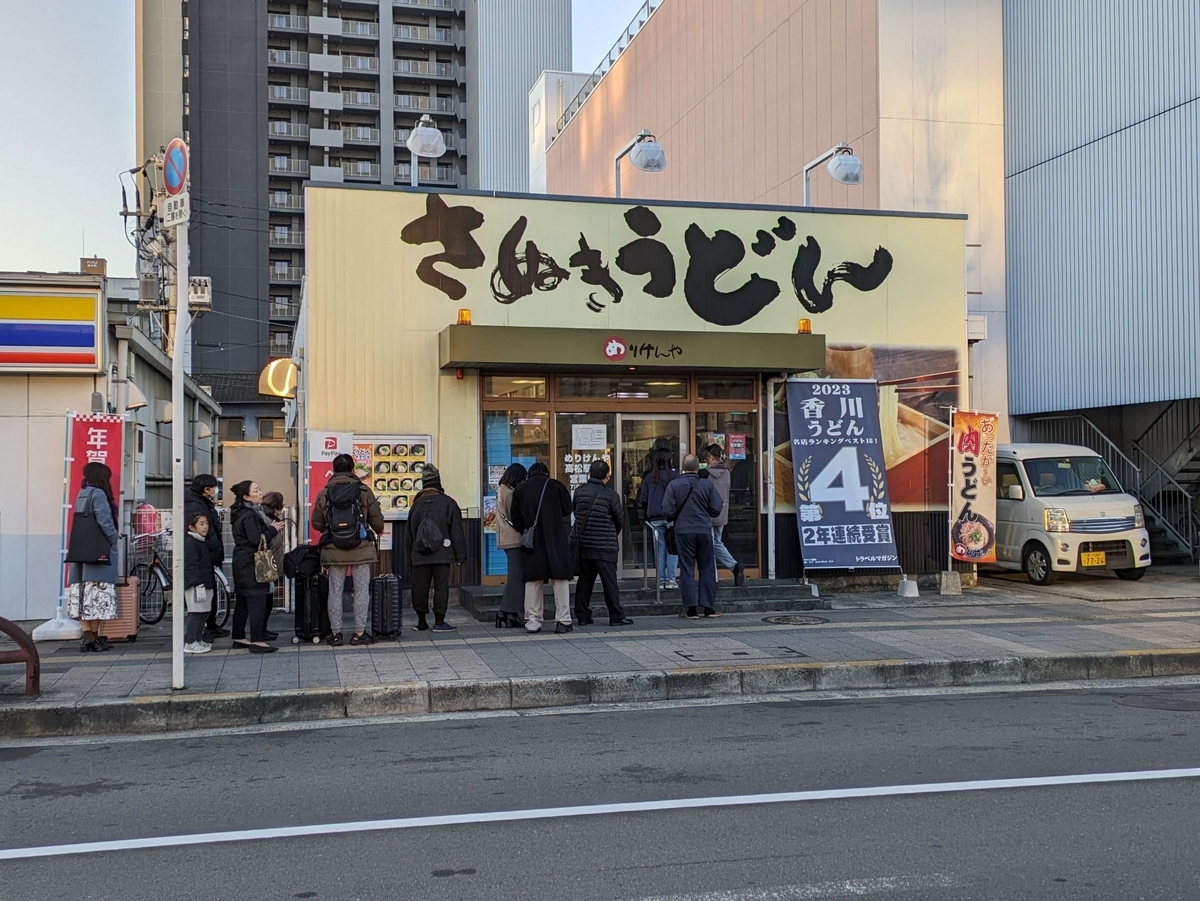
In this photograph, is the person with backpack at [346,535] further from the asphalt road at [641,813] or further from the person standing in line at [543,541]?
the asphalt road at [641,813]

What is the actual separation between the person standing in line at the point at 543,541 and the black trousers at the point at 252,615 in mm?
2633

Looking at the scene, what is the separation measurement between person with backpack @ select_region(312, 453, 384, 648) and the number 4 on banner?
6263mm

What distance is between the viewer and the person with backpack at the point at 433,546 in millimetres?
11016

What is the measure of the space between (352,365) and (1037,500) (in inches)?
388

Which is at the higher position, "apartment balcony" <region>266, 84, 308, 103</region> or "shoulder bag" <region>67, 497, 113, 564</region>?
"apartment balcony" <region>266, 84, 308, 103</region>

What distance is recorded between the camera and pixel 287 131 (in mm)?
62812

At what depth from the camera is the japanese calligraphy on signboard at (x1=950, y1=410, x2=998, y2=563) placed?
46.8 ft

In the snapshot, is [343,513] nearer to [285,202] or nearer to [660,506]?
[660,506]

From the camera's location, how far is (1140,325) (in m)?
18.5

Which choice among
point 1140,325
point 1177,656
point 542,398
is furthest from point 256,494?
point 1140,325

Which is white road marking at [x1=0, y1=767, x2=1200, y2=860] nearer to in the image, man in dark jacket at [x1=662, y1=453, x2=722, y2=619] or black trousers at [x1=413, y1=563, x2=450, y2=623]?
black trousers at [x1=413, y1=563, x2=450, y2=623]

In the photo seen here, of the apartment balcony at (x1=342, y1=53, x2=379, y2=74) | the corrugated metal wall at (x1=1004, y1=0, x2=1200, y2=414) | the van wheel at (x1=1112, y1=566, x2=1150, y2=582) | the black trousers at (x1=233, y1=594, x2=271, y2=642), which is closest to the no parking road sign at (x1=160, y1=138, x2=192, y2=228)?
the black trousers at (x1=233, y1=594, x2=271, y2=642)

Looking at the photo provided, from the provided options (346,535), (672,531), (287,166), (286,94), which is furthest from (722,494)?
(286,94)

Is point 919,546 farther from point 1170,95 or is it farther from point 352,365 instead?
point 1170,95
